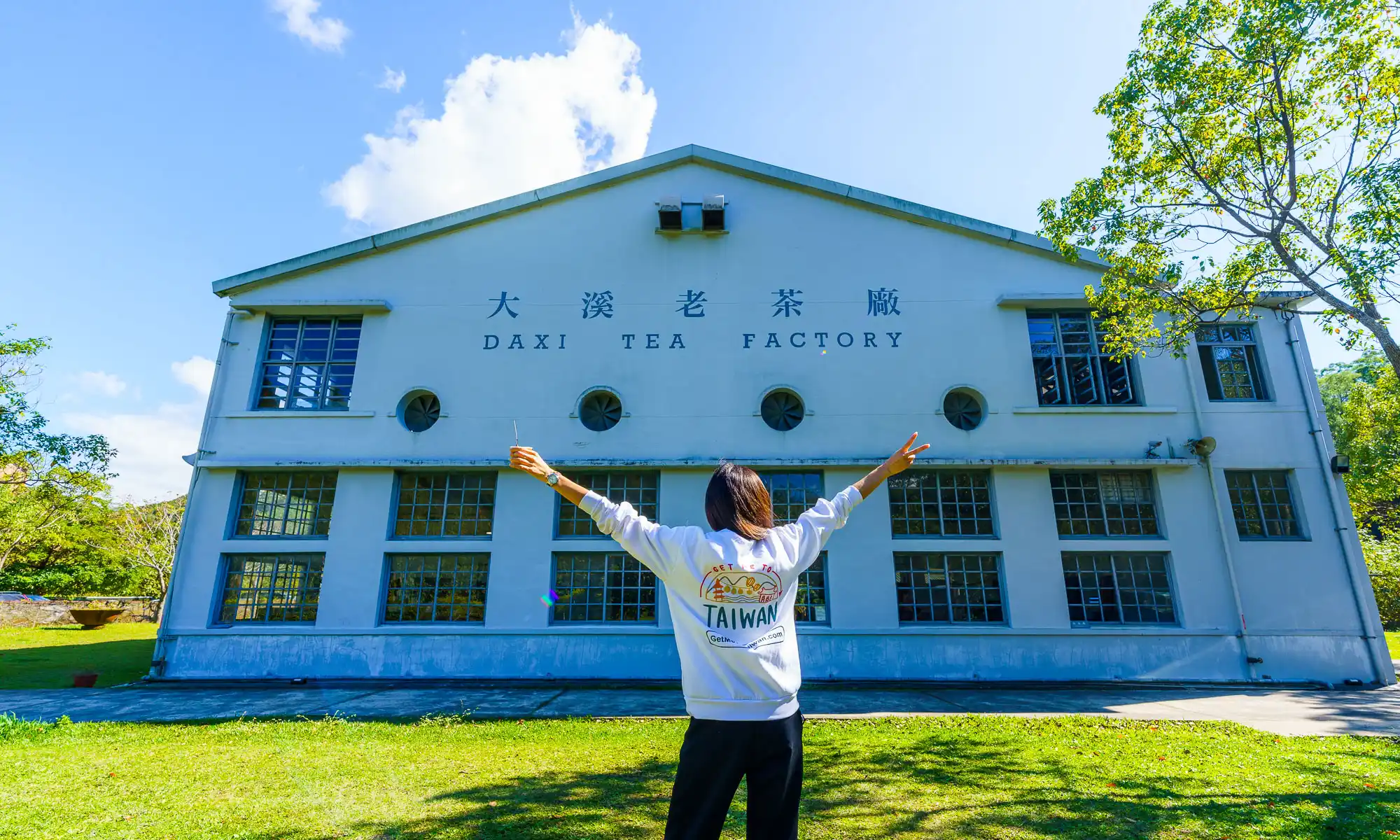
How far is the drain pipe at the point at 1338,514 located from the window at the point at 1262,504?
60 centimetres

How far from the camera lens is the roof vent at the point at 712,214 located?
1329 cm

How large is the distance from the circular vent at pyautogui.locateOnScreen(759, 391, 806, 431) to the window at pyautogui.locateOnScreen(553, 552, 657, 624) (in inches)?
153

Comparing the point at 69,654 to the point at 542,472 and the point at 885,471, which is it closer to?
the point at 542,472

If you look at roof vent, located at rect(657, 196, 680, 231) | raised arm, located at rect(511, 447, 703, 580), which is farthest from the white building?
raised arm, located at rect(511, 447, 703, 580)

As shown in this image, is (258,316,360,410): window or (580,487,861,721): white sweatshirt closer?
(580,487,861,721): white sweatshirt

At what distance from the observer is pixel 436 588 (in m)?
12.2

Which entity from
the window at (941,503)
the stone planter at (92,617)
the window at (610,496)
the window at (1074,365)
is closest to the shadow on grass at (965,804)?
the window at (941,503)

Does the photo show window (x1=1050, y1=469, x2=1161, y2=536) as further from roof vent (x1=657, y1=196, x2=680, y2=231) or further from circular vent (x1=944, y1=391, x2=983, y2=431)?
roof vent (x1=657, y1=196, x2=680, y2=231)

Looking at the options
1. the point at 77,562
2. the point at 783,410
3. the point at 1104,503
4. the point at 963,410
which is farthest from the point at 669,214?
the point at 77,562

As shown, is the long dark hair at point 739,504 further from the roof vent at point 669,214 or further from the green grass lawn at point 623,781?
the roof vent at point 669,214

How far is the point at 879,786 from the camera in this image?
5402mm

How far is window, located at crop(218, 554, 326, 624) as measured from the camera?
12.2 metres

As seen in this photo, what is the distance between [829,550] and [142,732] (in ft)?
33.3

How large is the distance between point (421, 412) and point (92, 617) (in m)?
20.4
